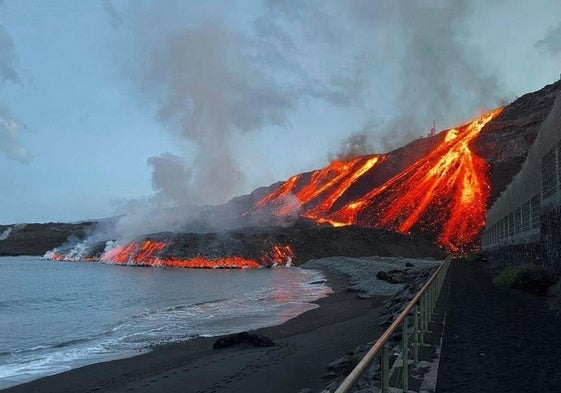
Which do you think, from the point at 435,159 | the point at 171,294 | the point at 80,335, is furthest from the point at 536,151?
the point at 435,159

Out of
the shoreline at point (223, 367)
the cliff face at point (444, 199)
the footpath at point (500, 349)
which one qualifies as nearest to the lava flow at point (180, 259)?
the cliff face at point (444, 199)

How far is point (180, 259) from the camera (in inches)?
4653

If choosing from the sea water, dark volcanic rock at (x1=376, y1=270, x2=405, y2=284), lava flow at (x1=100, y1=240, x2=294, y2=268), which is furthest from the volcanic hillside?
the sea water

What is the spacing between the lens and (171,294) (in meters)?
45.7

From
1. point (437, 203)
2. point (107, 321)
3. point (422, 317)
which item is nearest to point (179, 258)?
point (437, 203)

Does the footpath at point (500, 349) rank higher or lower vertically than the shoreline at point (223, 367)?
higher

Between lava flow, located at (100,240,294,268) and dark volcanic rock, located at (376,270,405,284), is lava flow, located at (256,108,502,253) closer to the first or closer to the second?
lava flow, located at (100,240,294,268)

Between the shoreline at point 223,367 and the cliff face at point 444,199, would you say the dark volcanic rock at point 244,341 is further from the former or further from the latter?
the cliff face at point 444,199

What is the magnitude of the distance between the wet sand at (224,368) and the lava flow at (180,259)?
92396 millimetres

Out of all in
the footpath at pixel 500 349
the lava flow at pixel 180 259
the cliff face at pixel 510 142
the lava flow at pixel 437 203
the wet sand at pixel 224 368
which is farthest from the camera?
the cliff face at pixel 510 142

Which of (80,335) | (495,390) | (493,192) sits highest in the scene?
(493,192)

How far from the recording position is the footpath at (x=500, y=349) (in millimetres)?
7287

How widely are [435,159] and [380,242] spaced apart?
279ft

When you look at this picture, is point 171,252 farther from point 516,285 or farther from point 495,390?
point 495,390
